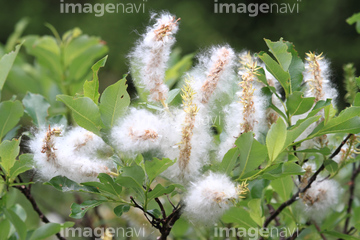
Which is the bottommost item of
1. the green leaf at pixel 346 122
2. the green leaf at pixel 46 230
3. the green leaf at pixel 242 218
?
the green leaf at pixel 46 230

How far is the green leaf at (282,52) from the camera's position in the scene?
0.63 metres

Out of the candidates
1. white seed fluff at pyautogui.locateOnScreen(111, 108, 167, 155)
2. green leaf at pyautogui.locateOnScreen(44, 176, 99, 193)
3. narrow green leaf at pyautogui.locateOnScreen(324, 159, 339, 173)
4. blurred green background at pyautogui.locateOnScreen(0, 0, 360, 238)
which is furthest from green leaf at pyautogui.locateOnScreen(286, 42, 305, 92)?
blurred green background at pyautogui.locateOnScreen(0, 0, 360, 238)

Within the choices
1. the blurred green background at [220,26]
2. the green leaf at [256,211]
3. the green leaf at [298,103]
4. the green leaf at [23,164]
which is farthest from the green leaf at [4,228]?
the blurred green background at [220,26]

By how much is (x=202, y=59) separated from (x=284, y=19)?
146 inches

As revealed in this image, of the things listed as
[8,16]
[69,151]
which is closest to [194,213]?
[69,151]

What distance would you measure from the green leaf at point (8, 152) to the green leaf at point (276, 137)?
0.38 m

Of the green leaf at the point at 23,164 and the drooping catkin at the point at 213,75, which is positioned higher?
the drooping catkin at the point at 213,75

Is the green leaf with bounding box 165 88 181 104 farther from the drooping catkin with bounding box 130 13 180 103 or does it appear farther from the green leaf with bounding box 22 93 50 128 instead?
the green leaf with bounding box 22 93 50 128

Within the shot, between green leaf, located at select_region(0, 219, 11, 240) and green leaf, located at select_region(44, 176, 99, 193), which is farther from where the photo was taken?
green leaf, located at select_region(0, 219, 11, 240)

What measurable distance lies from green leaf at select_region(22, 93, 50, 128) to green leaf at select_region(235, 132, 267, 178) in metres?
0.44

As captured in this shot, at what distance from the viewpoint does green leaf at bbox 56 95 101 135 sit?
0.56 m

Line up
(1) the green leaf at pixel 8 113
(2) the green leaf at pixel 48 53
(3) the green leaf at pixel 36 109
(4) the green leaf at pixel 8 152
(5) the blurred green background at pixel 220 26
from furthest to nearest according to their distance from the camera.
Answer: (5) the blurred green background at pixel 220 26 < (2) the green leaf at pixel 48 53 < (3) the green leaf at pixel 36 109 < (1) the green leaf at pixel 8 113 < (4) the green leaf at pixel 8 152

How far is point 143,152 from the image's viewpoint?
1.78ft

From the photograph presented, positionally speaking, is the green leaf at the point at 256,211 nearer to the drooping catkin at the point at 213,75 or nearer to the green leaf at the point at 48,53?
the drooping catkin at the point at 213,75
